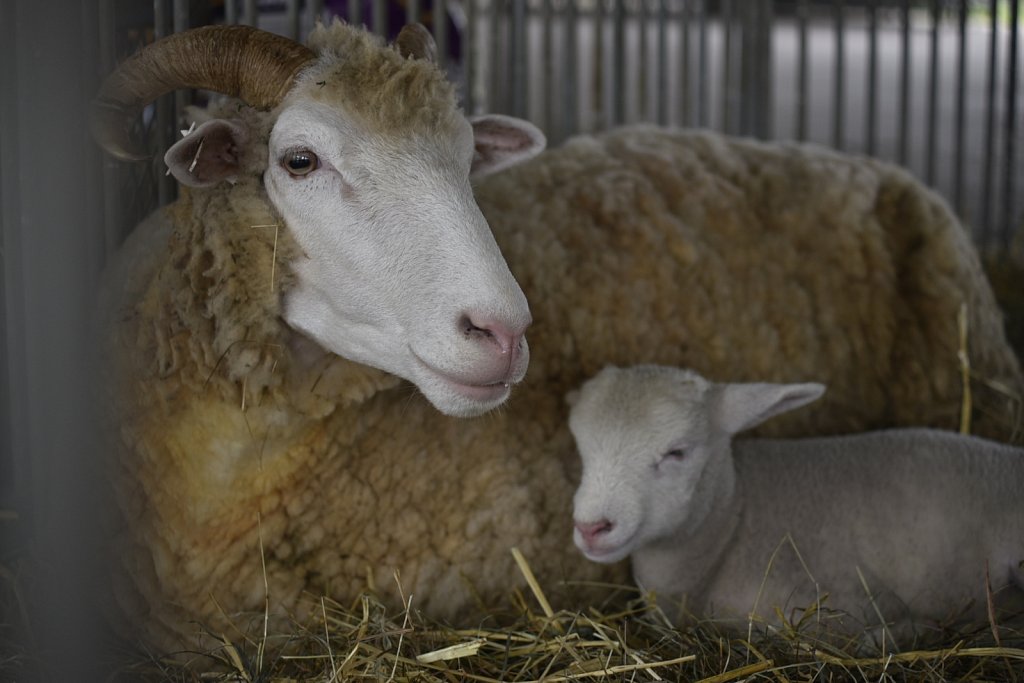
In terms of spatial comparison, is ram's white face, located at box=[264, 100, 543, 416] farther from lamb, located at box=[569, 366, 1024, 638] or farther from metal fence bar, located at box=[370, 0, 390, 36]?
metal fence bar, located at box=[370, 0, 390, 36]

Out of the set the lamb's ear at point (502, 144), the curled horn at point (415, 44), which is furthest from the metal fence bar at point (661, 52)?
the curled horn at point (415, 44)

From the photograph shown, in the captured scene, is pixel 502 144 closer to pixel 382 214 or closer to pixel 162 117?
pixel 382 214

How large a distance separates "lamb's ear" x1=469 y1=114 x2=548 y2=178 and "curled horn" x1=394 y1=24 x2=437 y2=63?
0.82 ft

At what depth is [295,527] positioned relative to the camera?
2779mm

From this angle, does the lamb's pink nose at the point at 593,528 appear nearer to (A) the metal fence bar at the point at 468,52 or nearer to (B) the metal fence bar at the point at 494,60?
(A) the metal fence bar at the point at 468,52

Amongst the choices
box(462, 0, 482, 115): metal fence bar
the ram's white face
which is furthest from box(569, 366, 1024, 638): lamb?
box(462, 0, 482, 115): metal fence bar

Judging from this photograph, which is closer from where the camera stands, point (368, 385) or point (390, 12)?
point (368, 385)

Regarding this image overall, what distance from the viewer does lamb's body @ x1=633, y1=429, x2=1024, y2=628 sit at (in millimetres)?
2965

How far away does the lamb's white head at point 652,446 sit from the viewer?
8.89 ft

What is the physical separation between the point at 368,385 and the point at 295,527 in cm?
42

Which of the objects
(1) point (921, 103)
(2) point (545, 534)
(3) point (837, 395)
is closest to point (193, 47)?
(2) point (545, 534)

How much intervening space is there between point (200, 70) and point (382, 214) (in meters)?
0.54

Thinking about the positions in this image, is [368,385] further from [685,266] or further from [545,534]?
[685,266]

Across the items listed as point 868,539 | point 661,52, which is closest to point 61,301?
point 868,539
